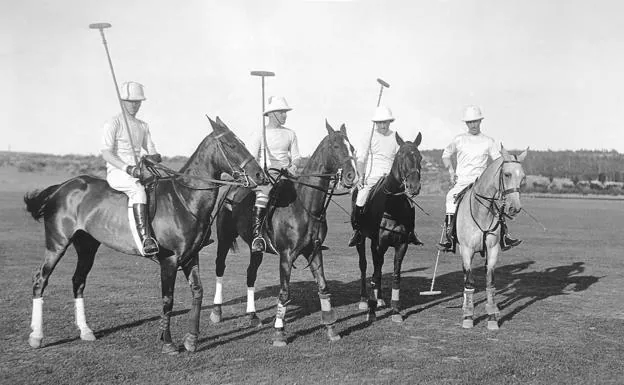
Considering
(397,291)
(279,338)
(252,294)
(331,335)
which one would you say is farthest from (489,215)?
(252,294)

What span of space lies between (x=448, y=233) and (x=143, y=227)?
538 centimetres

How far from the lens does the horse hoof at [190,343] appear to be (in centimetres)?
764

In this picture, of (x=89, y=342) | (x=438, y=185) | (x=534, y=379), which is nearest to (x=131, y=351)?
(x=89, y=342)

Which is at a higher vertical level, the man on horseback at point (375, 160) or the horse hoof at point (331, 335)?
the man on horseback at point (375, 160)

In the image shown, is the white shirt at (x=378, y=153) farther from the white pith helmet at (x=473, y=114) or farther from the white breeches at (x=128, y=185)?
the white breeches at (x=128, y=185)

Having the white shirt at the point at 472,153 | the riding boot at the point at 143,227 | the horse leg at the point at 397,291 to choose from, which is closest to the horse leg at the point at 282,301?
the riding boot at the point at 143,227

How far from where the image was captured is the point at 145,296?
1118 cm

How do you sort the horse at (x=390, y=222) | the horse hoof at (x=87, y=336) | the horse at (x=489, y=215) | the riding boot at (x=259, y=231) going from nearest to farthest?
the horse hoof at (x=87, y=336) < the riding boot at (x=259, y=231) < the horse at (x=489, y=215) < the horse at (x=390, y=222)

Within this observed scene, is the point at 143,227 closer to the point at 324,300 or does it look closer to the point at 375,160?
the point at 324,300

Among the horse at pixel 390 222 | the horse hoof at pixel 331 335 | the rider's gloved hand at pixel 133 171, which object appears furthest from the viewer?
the horse at pixel 390 222

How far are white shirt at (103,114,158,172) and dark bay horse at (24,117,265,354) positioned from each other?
0.49m

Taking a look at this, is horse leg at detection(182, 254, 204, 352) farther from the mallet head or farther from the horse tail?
the mallet head

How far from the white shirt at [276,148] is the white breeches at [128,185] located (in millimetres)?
2105

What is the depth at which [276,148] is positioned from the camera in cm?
920
